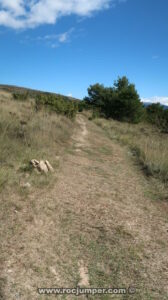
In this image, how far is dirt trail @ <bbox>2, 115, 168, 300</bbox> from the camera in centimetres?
226

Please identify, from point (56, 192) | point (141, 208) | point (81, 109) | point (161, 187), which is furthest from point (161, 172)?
point (81, 109)

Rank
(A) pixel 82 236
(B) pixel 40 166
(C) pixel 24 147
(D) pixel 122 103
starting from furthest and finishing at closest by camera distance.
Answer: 1. (D) pixel 122 103
2. (C) pixel 24 147
3. (B) pixel 40 166
4. (A) pixel 82 236

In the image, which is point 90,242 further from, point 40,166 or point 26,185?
point 40,166

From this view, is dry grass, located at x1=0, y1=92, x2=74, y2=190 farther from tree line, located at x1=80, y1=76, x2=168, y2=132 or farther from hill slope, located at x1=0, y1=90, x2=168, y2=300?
tree line, located at x1=80, y1=76, x2=168, y2=132

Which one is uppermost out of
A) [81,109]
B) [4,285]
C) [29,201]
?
[81,109]

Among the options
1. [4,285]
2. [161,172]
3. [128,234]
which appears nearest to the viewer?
[4,285]

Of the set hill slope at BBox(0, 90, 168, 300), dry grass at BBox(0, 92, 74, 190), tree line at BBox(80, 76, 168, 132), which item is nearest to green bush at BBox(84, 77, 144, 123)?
tree line at BBox(80, 76, 168, 132)

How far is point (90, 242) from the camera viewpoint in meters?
2.88

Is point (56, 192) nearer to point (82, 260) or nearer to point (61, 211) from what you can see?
point (61, 211)

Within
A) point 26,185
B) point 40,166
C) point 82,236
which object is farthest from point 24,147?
point 82,236

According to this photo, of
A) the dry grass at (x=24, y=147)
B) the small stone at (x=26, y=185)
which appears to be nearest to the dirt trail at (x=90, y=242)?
the small stone at (x=26, y=185)

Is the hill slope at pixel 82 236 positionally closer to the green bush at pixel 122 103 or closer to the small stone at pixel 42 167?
the small stone at pixel 42 167

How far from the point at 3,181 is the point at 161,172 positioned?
3.88 metres

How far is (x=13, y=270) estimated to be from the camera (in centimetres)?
229
